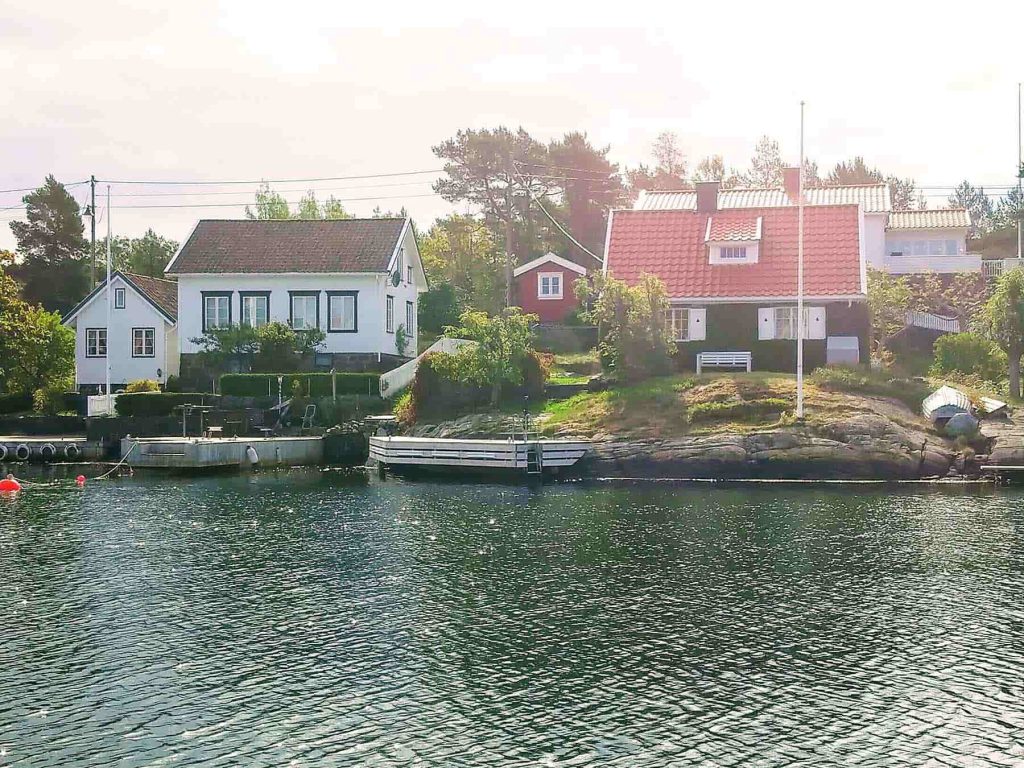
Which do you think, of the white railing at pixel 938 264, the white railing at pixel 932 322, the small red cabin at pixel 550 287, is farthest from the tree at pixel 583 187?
the white railing at pixel 932 322

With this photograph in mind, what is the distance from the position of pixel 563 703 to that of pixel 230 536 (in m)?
18.0

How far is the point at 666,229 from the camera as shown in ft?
198

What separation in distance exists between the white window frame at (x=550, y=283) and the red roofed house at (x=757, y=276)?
11.4m

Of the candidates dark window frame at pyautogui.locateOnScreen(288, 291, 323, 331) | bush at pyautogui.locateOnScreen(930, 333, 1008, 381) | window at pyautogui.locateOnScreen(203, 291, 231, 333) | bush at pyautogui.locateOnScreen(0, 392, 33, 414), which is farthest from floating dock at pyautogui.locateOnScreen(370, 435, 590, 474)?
bush at pyautogui.locateOnScreen(0, 392, 33, 414)

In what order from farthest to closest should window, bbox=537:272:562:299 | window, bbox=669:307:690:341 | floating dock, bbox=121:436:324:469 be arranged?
1. window, bbox=537:272:562:299
2. window, bbox=669:307:690:341
3. floating dock, bbox=121:436:324:469

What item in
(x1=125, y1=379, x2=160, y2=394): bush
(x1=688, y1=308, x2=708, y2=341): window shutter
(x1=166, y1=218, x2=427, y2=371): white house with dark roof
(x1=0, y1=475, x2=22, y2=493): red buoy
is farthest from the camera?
(x1=166, y1=218, x2=427, y2=371): white house with dark roof

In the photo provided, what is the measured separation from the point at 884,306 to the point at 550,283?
2410cm

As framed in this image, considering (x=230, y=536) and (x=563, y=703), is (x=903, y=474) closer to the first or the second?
(x=230, y=536)

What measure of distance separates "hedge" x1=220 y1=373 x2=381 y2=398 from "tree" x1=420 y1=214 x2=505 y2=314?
28.8 meters

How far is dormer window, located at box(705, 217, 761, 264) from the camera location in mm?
56844

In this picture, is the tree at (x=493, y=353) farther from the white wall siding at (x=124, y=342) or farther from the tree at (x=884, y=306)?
the white wall siding at (x=124, y=342)

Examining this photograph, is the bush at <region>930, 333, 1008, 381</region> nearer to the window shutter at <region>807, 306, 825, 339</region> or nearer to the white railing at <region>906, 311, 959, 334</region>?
the window shutter at <region>807, 306, 825, 339</region>

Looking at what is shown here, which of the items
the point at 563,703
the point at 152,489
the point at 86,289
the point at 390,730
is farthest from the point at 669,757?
the point at 86,289

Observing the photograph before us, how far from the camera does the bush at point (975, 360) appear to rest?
171 ft
